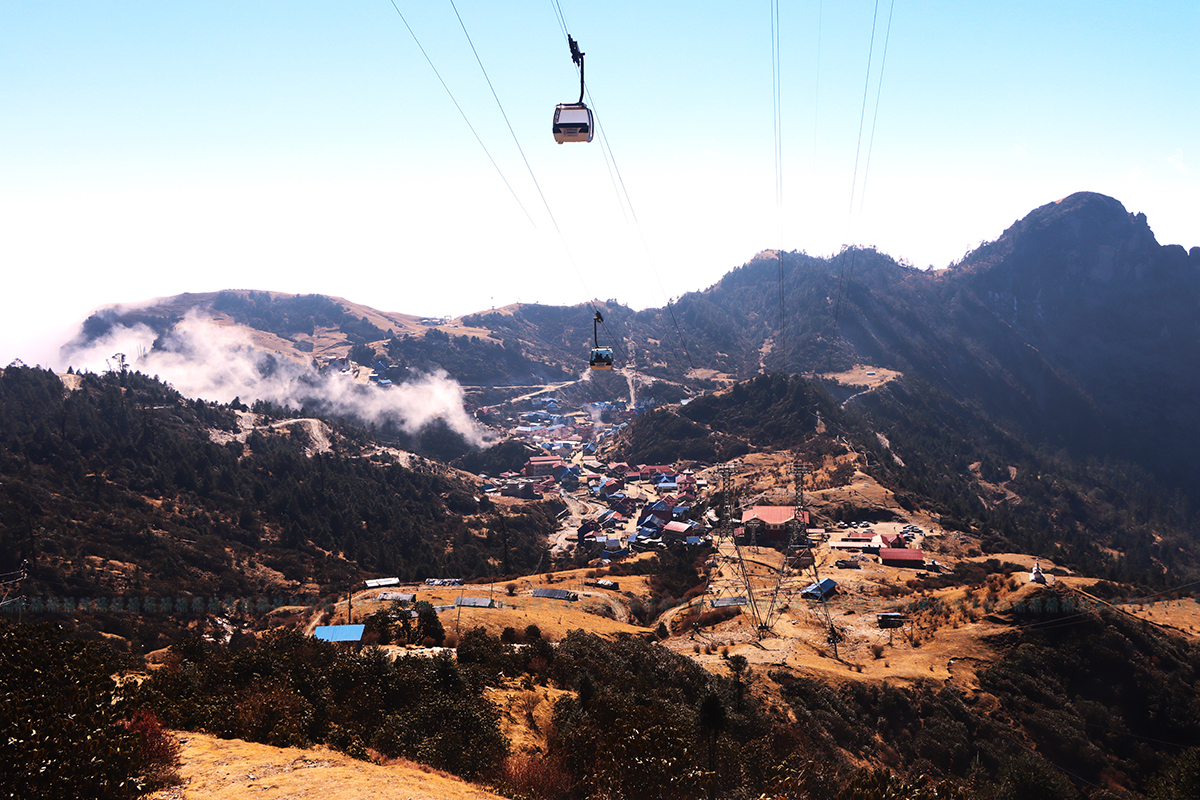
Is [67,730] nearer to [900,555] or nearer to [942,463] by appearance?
[900,555]

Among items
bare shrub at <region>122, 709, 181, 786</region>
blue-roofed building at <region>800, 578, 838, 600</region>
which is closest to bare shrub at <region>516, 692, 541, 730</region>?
bare shrub at <region>122, 709, 181, 786</region>

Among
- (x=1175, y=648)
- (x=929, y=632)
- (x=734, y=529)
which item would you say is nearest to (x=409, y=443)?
(x=734, y=529)

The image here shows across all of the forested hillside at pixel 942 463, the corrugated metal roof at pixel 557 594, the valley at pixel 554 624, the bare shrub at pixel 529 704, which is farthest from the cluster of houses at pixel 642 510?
the bare shrub at pixel 529 704

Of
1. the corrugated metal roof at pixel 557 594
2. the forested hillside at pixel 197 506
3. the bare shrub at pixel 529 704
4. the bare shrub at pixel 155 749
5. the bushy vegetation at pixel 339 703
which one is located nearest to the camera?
the bare shrub at pixel 155 749

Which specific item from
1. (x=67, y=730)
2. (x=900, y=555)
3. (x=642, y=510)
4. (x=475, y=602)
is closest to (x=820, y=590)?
(x=900, y=555)

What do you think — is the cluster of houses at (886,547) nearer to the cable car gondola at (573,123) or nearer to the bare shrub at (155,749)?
the cable car gondola at (573,123)
